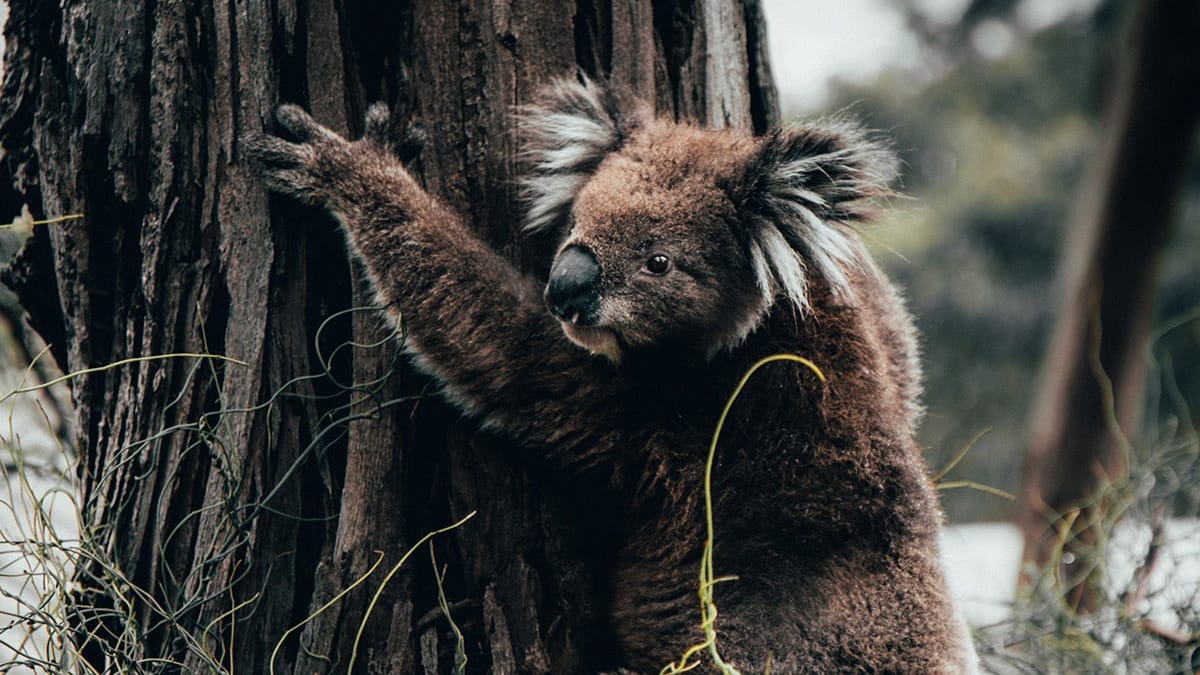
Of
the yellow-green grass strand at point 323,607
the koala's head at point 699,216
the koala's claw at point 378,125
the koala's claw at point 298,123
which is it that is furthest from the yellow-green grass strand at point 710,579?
the koala's claw at point 298,123

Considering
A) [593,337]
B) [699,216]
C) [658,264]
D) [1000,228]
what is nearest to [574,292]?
[593,337]

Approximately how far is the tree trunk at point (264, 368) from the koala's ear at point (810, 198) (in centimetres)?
67

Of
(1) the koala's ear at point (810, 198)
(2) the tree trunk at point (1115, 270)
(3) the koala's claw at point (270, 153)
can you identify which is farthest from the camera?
(2) the tree trunk at point (1115, 270)

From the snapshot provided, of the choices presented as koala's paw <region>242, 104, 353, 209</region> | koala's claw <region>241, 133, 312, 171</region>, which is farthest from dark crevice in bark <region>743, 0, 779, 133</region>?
koala's claw <region>241, 133, 312, 171</region>

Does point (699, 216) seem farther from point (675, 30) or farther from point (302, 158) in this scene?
point (302, 158)

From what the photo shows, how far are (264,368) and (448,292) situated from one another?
1.75 feet

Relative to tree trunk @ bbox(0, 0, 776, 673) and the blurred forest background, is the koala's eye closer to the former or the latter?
tree trunk @ bbox(0, 0, 776, 673)

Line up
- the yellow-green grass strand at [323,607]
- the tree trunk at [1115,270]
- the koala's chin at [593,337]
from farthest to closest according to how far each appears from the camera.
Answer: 1. the tree trunk at [1115,270]
2. the koala's chin at [593,337]
3. the yellow-green grass strand at [323,607]

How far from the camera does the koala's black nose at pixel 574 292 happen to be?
2.43m

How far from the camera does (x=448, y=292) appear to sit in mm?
2551

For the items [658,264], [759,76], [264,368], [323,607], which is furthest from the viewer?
[759,76]

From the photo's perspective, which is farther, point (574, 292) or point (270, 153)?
point (574, 292)

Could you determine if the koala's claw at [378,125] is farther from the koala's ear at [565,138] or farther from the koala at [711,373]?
the koala's ear at [565,138]

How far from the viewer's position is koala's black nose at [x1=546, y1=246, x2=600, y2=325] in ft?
7.97
